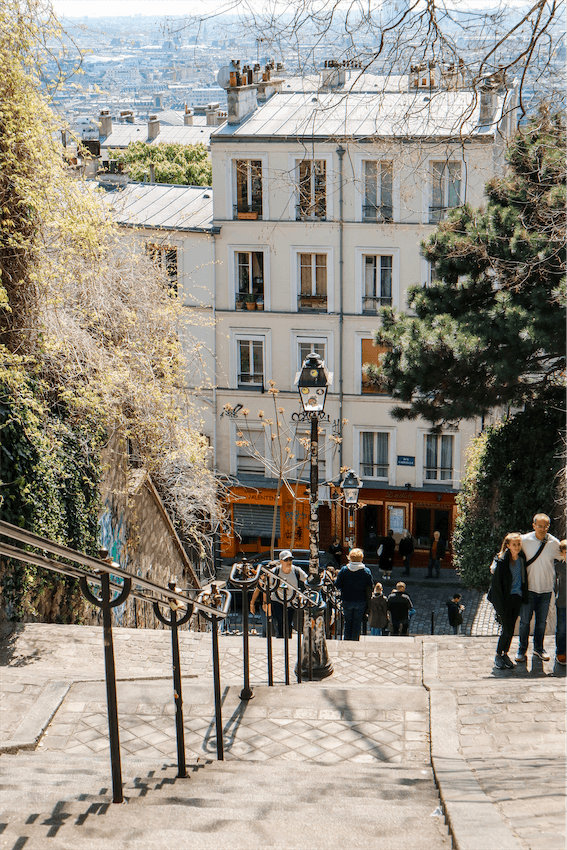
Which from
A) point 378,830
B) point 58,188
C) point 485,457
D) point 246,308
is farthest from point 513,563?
point 246,308

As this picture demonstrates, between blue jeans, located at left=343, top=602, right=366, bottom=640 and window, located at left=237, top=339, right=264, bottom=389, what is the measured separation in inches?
547

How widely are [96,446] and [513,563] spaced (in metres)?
4.77

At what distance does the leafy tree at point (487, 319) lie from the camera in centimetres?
1180

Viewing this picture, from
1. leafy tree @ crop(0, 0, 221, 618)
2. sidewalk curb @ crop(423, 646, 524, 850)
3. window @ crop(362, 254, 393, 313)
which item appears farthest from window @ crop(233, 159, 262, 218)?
sidewalk curb @ crop(423, 646, 524, 850)

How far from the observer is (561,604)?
24.2ft

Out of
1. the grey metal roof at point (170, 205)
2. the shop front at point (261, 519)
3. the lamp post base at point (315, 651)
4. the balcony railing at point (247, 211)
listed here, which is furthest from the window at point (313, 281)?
the lamp post base at point (315, 651)

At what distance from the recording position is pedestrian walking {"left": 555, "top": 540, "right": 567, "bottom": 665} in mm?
7301

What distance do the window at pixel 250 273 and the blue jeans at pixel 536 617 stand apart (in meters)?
17.3

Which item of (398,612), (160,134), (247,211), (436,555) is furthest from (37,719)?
(160,134)

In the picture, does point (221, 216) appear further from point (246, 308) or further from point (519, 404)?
point (519, 404)

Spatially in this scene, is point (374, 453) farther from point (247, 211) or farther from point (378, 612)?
point (378, 612)

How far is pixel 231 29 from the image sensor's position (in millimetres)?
4871

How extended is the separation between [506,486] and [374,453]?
Answer: 379 inches

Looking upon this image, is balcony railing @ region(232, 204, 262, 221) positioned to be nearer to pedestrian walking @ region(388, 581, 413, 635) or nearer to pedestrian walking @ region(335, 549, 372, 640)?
pedestrian walking @ region(388, 581, 413, 635)
